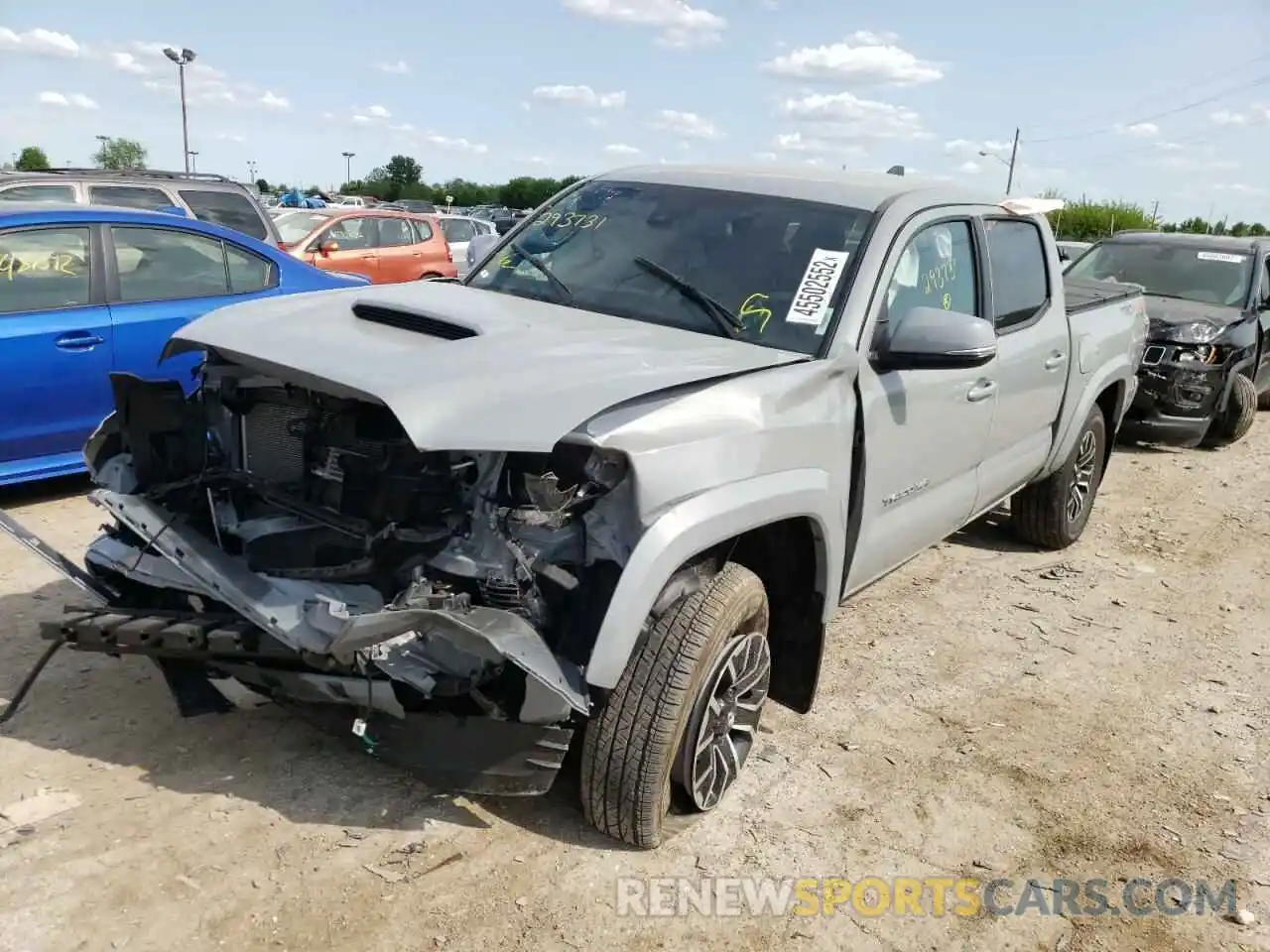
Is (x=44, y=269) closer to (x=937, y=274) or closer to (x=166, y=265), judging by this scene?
(x=166, y=265)

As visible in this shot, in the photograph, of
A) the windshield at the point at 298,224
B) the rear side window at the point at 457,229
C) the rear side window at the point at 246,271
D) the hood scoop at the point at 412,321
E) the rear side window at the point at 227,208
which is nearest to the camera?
the hood scoop at the point at 412,321

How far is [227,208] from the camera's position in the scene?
9906mm

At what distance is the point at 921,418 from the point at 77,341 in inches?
171

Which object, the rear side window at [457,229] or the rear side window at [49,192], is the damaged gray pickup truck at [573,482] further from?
A: the rear side window at [457,229]

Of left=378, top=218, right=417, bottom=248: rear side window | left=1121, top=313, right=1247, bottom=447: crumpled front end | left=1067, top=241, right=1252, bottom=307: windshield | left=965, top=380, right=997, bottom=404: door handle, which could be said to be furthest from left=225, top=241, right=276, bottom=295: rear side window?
left=378, top=218, right=417, bottom=248: rear side window

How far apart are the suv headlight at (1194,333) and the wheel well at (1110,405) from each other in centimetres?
316

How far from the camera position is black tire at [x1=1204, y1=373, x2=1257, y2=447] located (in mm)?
9234

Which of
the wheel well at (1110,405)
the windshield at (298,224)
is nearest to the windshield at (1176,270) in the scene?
the wheel well at (1110,405)

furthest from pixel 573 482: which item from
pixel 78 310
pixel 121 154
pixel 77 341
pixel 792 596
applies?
pixel 121 154

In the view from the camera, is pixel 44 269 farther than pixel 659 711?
Yes

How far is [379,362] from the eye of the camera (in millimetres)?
2734

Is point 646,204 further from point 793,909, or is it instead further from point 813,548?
point 793,909

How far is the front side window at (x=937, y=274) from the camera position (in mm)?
3633

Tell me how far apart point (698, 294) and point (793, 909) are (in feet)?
6.41
